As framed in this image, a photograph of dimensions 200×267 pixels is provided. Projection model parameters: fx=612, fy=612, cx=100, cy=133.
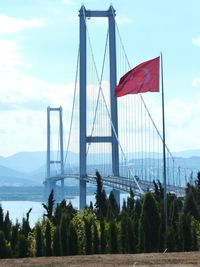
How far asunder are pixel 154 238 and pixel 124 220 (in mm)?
1482

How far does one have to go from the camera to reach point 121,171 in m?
67.4

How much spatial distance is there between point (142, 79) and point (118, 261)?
934cm

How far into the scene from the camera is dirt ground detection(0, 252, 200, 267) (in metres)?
13.2

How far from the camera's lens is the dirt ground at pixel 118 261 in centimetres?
1324

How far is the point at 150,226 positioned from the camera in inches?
1037

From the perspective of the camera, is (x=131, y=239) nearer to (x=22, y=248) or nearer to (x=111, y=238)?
(x=111, y=238)

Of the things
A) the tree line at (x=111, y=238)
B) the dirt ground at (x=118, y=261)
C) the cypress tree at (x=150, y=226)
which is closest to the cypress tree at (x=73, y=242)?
the tree line at (x=111, y=238)

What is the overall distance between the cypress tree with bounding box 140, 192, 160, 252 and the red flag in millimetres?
6545

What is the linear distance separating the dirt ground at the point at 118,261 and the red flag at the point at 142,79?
8.33 meters

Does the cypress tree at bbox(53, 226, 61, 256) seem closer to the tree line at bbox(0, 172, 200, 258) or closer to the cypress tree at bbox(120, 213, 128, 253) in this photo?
the tree line at bbox(0, 172, 200, 258)

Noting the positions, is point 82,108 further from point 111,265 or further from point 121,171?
point 111,265

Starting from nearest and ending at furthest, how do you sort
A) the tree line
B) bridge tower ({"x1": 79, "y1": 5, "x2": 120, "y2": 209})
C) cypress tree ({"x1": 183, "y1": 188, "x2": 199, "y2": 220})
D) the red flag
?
the red flag
the tree line
cypress tree ({"x1": 183, "y1": 188, "x2": 199, "y2": 220})
bridge tower ({"x1": 79, "y1": 5, "x2": 120, "y2": 209})

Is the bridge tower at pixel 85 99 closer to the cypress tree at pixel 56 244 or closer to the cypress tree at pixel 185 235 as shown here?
the cypress tree at pixel 185 235

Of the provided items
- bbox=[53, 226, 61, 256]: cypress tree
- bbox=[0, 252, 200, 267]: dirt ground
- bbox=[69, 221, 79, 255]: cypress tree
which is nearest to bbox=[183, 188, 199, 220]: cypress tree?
bbox=[69, 221, 79, 255]: cypress tree
